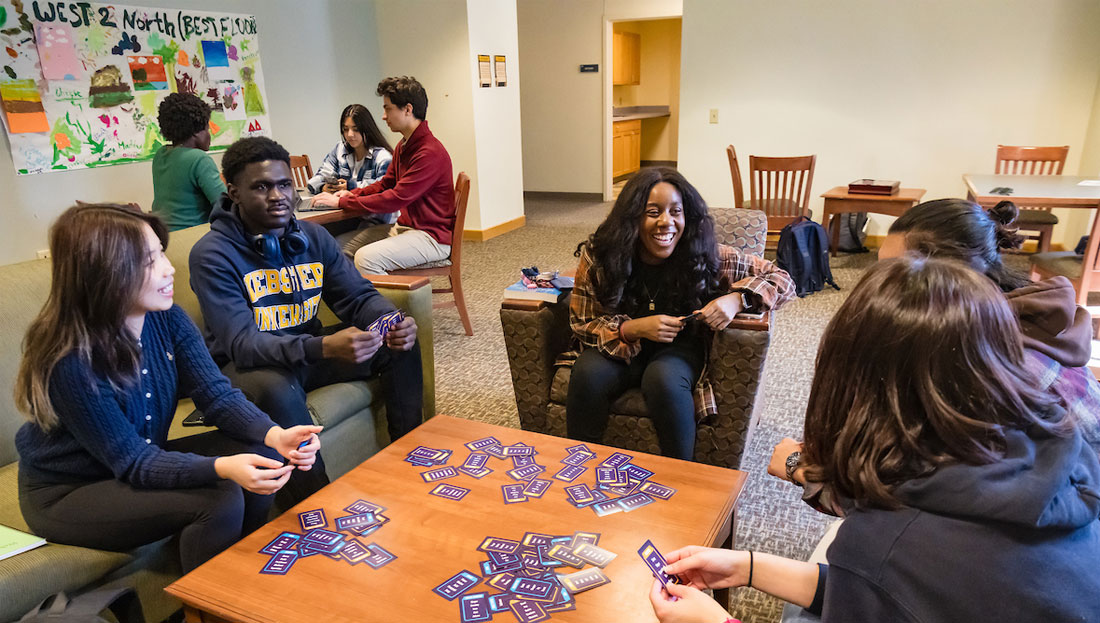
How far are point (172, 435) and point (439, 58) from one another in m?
4.58

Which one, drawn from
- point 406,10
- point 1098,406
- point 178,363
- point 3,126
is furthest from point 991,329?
point 406,10

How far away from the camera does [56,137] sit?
3.76m

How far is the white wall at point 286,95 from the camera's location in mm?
3684

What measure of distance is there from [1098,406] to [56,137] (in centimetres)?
480

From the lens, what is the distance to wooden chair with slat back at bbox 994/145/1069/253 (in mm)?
4066

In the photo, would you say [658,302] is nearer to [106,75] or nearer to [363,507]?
[363,507]

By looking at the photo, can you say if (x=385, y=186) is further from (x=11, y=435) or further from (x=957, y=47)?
(x=957, y=47)

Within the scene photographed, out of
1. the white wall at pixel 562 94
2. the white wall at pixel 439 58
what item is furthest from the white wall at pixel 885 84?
the white wall at pixel 562 94

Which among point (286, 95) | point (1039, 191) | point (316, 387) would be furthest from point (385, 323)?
point (286, 95)

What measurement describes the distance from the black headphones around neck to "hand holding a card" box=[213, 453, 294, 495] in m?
0.81

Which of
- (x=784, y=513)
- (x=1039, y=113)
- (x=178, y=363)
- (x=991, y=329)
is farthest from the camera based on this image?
(x=1039, y=113)

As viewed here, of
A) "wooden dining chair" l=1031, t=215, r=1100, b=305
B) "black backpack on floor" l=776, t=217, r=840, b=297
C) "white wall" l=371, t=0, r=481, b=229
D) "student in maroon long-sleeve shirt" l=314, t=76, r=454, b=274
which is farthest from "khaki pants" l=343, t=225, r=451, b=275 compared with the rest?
"wooden dining chair" l=1031, t=215, r=1100, b=305

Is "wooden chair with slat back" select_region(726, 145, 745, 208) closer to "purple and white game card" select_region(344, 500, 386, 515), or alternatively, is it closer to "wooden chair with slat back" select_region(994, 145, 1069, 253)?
"wooden chair with slat back" select_region(994, 145, 1069, 253)

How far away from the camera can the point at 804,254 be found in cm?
424
